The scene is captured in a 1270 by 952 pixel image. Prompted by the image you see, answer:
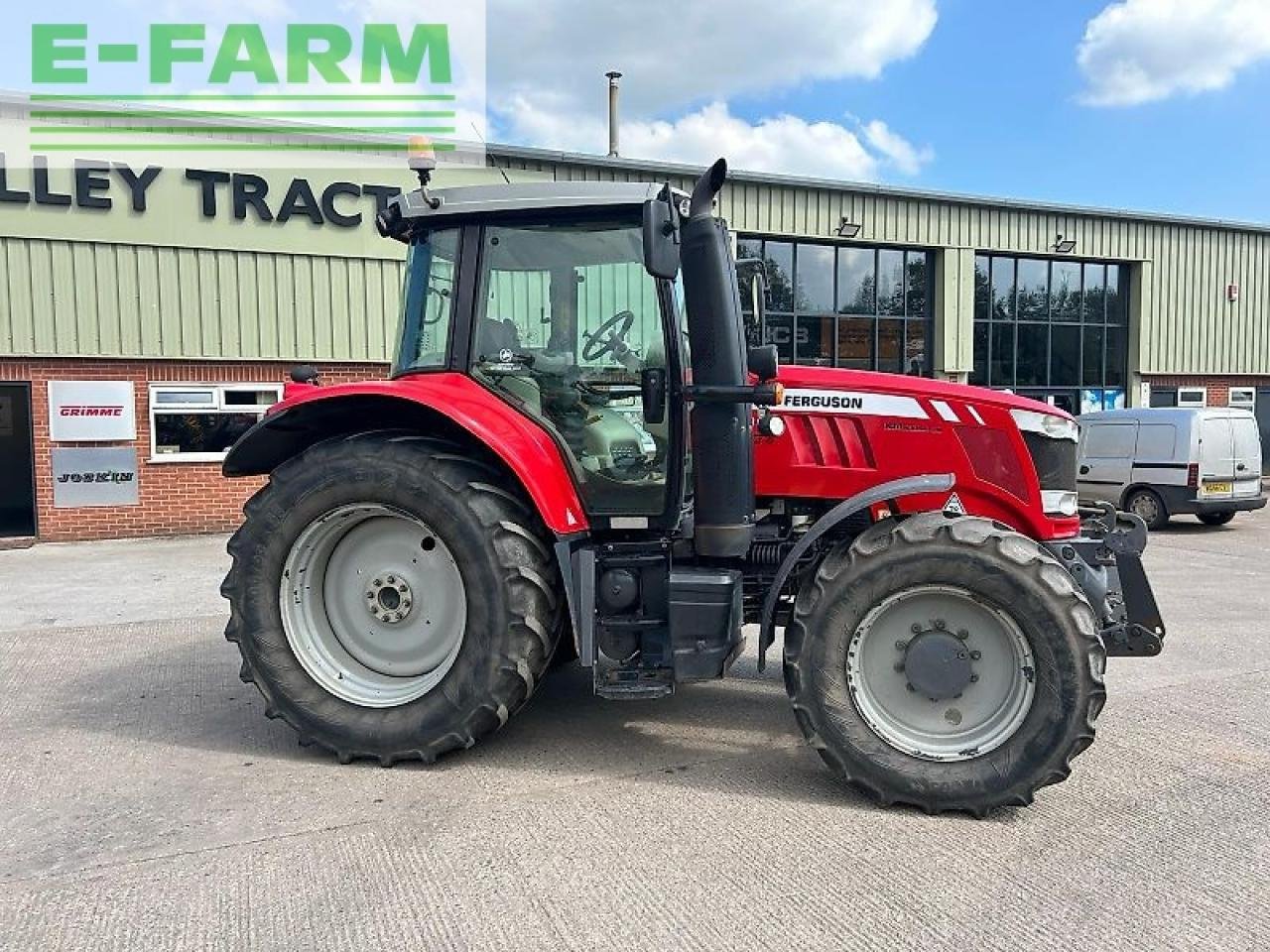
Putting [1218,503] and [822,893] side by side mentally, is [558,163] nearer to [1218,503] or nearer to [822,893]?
[1218,503]

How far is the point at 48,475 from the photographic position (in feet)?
38.4

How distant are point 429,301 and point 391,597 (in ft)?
4.52

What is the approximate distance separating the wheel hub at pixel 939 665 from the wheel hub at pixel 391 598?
86.7 inches

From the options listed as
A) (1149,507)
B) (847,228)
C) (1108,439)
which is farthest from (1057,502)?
(847,228)

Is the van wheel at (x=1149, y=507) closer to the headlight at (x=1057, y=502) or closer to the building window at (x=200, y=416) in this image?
the headlight at (x=1057, y=502)

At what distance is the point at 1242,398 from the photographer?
63.8 feet

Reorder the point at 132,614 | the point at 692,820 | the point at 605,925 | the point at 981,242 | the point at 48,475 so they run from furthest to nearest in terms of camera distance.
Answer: the point at 981,242 < the point at 48,475 < the point at 132,614 < the point at 692,820 < the point at 605,925


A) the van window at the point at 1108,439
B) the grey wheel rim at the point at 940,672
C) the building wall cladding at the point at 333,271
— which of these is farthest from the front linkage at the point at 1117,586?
the building wall cladding at the point at 333,271

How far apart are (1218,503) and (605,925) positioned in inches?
504

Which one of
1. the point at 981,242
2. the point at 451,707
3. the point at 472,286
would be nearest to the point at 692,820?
the point at 451,707

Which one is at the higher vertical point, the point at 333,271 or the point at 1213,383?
the point at 333,271

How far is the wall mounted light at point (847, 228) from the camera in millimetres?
15742

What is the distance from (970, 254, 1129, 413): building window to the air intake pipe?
14.7 m

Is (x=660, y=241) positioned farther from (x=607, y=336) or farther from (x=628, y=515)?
(x=628, y=515)
